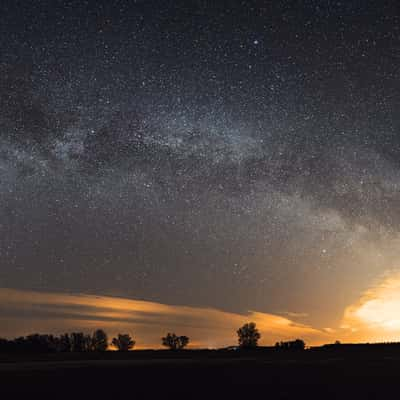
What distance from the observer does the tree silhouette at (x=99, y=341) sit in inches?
6650

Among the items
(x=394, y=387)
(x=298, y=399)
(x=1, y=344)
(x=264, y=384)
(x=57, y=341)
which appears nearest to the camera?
(x=298, y=399)

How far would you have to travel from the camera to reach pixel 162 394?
2419cm

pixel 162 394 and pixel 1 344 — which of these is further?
pixel 1 344

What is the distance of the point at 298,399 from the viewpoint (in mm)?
21547

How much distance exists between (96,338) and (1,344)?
53616 millimetres

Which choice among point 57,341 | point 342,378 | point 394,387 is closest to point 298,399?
point 394,387

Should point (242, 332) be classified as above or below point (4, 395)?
above

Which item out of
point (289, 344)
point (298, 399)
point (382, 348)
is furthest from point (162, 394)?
point (289, 344)

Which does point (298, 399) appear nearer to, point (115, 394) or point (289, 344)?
point (115, 394)

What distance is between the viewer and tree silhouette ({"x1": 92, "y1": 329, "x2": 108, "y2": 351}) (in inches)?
6650

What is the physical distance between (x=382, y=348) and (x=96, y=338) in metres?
107

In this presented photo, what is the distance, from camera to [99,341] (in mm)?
172250

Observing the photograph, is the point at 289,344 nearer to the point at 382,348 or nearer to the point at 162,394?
the point at 382,348

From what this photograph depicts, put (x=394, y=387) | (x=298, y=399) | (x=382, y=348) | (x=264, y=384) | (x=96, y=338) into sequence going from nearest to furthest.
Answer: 1. (x=298, y=399)
2. (x=394, y=387)
3. (x=264, y=384)
4. (x=382, y=348)
5. (x=96, y=338)
